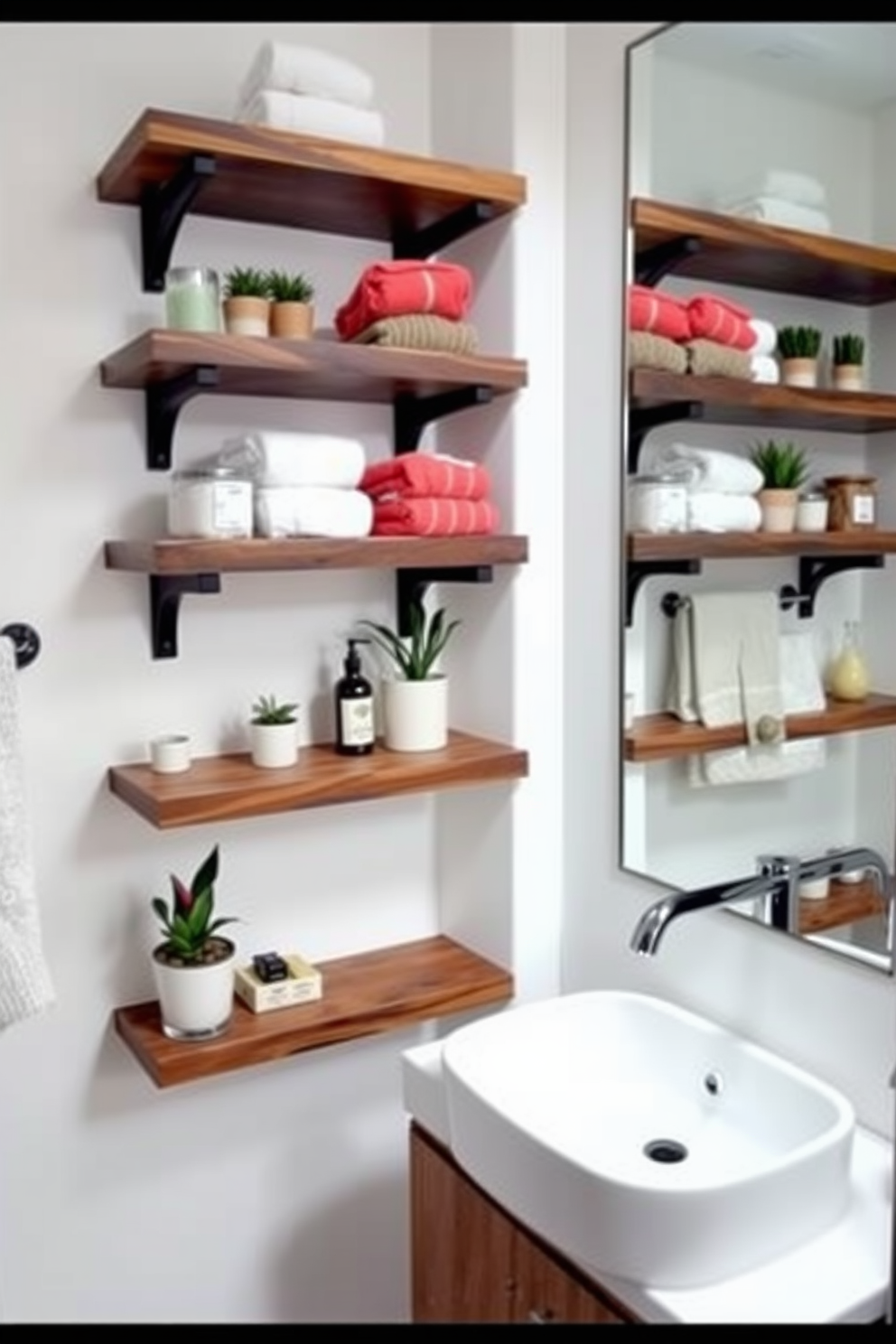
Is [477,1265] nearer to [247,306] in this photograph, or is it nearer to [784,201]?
[247,306]

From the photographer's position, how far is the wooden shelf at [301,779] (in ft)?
4.32

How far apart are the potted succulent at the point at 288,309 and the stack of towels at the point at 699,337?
1.40 feet

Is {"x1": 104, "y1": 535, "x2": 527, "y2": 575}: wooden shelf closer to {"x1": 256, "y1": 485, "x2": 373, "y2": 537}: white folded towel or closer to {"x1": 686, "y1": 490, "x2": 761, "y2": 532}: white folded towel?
{"x1": 256, "y1": 485, "x2": 373, "y2": 537}: white folded towel

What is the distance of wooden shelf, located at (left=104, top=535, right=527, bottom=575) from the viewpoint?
126cm

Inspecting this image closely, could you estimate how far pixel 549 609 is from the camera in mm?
1581

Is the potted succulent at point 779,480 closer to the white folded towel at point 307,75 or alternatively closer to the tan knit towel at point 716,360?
the tan knit towel at point 716,360

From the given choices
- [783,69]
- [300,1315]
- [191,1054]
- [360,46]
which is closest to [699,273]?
[783,69]

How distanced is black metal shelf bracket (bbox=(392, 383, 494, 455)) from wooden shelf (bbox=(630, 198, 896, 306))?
0.31 metres

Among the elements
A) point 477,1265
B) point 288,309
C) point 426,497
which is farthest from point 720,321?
point 477,1265

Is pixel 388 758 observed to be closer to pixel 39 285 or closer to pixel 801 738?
pixel 801 738

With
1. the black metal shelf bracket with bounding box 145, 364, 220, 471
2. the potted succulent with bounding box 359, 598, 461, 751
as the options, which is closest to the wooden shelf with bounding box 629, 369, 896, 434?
the potted succulent with bounding box 359, 598, 461, 751

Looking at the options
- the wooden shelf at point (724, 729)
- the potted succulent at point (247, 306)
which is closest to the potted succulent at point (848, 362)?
the wooden shelf at point (724, 729)

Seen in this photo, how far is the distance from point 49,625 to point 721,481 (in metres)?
0.89

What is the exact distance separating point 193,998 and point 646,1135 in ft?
1.94
